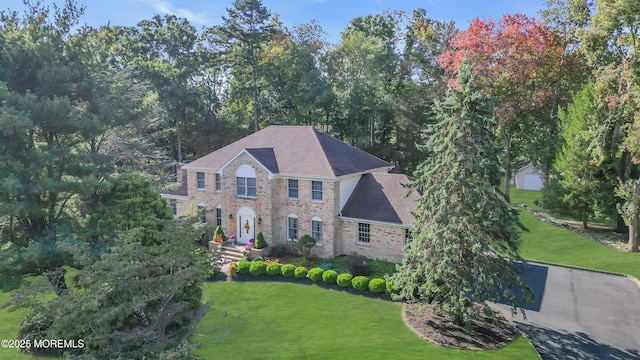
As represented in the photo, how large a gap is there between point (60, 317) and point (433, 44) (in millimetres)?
46678

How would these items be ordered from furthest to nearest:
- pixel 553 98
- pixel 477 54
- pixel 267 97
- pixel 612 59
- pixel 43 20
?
pixel 267 97 → pixel 553 98 → pixel 477 54 → pixel 612 59 → pixel 43 20

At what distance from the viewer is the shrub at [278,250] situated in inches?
1124

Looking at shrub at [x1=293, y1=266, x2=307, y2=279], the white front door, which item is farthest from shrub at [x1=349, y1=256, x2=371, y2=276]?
the white front door

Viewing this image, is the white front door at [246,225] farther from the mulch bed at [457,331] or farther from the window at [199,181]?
the mulch bed at [457,331]

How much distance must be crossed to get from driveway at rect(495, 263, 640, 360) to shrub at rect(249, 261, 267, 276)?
1337cm

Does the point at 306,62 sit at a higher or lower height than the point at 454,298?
higher

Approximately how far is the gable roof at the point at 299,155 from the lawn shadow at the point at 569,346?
1434cm

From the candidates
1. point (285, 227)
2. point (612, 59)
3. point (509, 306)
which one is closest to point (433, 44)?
point (612, 59)

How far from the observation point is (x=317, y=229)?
92.3 feet

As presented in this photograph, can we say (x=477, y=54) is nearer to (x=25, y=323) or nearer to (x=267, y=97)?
(x=267, y=97)

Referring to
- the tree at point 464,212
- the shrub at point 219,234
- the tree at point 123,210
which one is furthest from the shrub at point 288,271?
the tree at point 464,212

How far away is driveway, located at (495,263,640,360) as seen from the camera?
1652 centimetres

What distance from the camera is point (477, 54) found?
36.8 meters

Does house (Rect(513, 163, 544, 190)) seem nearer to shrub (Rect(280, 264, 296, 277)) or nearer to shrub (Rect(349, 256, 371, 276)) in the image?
shrub (Rect(349, 256, 371, 276))
